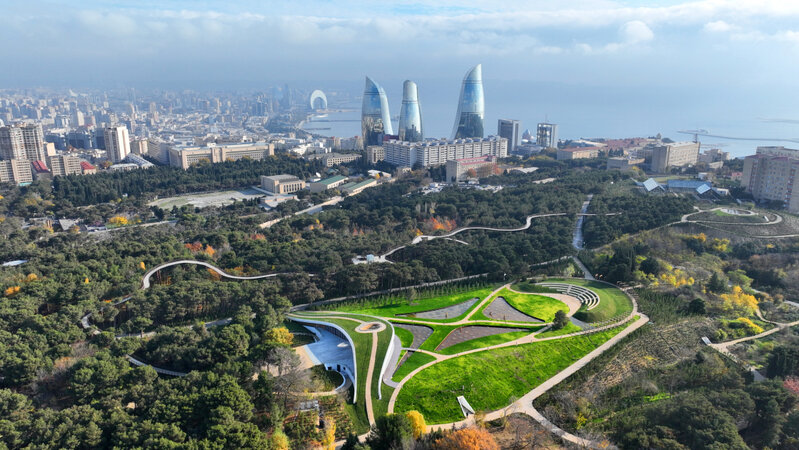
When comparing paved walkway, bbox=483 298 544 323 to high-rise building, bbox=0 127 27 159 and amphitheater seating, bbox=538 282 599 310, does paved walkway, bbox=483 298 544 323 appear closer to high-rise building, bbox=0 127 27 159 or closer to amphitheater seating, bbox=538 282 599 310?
amphitheater seating, bbox=538 282 599 310


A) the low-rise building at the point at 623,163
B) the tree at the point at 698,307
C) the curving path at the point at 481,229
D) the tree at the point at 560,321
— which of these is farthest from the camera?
the low-rise building at the point at 623,163

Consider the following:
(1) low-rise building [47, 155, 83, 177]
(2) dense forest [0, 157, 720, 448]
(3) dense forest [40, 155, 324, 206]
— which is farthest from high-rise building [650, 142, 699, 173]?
(1) low-rise building [47, 155, 83, 177]

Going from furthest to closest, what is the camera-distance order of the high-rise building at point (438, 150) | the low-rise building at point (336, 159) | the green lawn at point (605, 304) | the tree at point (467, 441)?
the low-rise building at point (336, 159), the high-rise building at point (438, 150), the green lawn at point (605, 304), the tree at point (467, 441)

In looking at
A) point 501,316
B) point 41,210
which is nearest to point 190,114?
point 41,210

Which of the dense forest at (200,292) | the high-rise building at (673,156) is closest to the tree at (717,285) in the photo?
the dense forest at (200,292)

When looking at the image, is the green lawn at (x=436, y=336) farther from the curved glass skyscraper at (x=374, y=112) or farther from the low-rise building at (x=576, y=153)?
the curved glass skyscraper at (x=374, y=112)

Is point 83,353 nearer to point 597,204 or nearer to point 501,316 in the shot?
point 501,316
